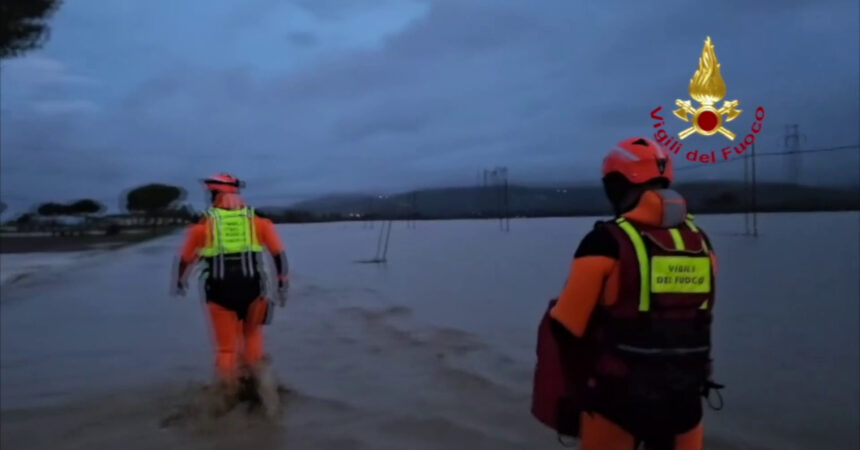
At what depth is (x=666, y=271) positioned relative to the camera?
3100 millimetres

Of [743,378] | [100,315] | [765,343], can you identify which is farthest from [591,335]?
[100,315]

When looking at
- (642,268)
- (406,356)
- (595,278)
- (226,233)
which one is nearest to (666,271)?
(642,268)

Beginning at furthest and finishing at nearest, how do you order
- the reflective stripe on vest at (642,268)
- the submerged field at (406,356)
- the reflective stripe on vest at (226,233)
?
the submerged field at (406,356)
the reflective stripe on vest at (226,233)
the reflective stripe on vest at (642,268)

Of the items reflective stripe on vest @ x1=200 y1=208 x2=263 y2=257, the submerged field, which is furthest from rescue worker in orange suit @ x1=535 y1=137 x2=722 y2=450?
reflective stripe on vest @ x1=200 y1=208 x2=263 y2=257

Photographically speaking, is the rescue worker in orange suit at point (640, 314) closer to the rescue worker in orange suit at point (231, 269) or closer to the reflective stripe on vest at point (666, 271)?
the reflective stripe on vest at point (666, 271)

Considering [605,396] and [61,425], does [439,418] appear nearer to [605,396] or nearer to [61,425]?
[61,425]

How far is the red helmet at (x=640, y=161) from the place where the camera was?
3.25m

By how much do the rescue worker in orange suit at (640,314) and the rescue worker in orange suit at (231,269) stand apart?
4.17 m

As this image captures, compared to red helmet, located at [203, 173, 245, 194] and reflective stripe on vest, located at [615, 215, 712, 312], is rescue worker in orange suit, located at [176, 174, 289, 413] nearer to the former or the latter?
red helmet, located at [203, 173, 245, 194]

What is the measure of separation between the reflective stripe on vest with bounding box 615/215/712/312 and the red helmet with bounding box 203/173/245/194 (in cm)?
449

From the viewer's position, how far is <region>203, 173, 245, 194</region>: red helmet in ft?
23.1

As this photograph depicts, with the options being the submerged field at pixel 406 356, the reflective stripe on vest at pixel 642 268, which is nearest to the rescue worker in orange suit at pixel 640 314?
the reflective stripe on vest at pixel 642 268

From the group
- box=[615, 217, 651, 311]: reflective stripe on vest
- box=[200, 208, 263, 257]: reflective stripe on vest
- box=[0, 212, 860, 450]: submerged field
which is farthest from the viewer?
box=[0, 212, 860, 450]: submerged field

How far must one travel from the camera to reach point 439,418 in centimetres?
775
